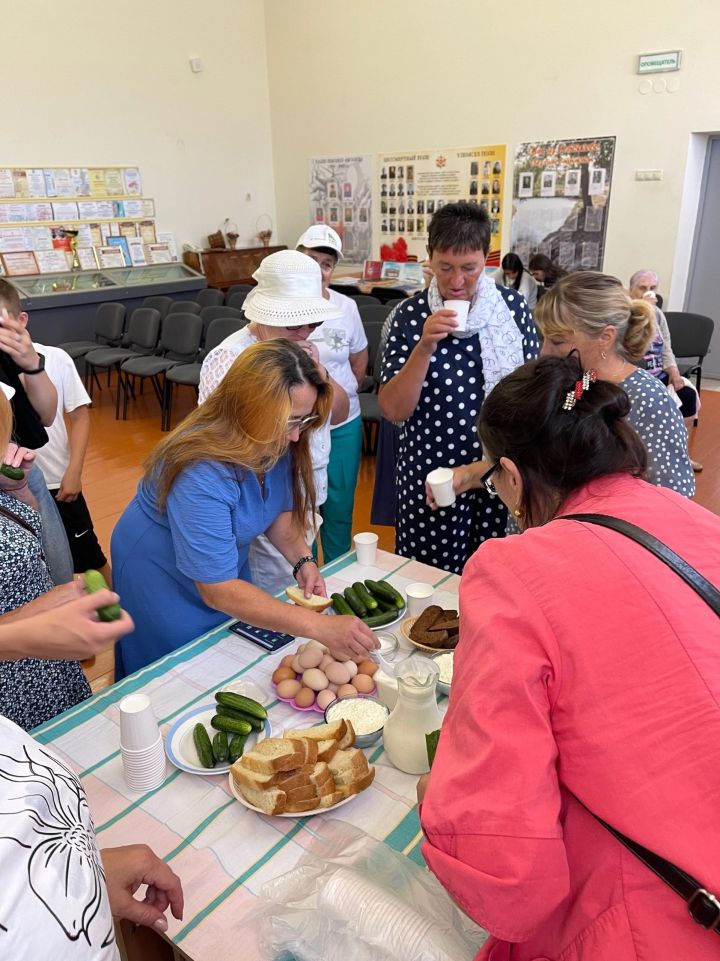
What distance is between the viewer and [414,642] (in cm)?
164

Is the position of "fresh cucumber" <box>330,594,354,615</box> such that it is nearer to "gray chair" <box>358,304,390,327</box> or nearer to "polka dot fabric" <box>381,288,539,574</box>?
"polka dot fabric" <box>381,288,539,574</box>

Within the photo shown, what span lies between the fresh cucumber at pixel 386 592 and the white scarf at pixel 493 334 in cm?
83

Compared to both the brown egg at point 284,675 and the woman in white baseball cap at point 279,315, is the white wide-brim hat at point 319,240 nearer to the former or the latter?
the woman in white baseball cap at point 279,315

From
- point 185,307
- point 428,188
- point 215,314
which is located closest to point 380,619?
point 215,314

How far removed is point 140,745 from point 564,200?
7584 mm

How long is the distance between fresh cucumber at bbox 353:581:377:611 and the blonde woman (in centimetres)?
12

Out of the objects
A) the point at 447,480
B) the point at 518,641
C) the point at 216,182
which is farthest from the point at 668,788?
the point at 216,182

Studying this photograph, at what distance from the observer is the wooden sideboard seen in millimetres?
9172

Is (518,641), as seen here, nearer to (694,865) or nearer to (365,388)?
(694,865)

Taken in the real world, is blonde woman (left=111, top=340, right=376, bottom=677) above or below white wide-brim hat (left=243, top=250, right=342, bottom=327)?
below

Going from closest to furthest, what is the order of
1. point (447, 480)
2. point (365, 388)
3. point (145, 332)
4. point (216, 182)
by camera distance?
point (447, 480)
point (365, 388)
point (145, 332)
point (216, 182)

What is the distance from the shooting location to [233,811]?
1.23 m

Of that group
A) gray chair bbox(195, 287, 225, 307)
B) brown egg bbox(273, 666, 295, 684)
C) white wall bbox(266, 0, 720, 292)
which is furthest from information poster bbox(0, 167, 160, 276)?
brown egg bbox(273, 666, 295, 684)

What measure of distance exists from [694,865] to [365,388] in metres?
4.83
